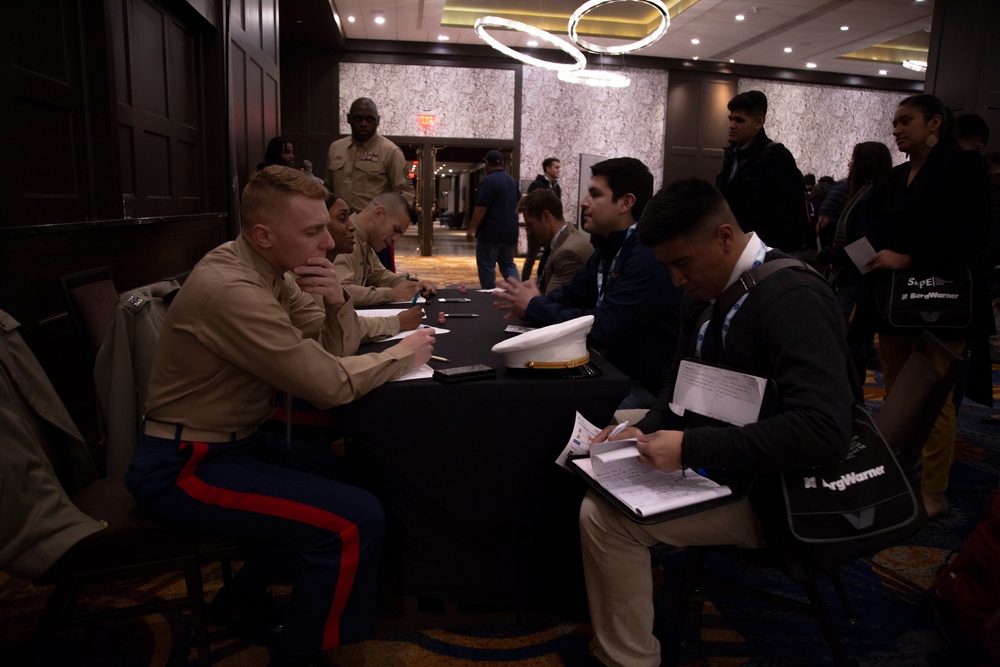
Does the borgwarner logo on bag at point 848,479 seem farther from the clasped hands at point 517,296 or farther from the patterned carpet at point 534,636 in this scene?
the clasped hands at point 517,296

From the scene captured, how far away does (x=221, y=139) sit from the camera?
458 cm

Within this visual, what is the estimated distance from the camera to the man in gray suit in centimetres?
339

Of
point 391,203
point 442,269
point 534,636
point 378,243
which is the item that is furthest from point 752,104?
point 442,269

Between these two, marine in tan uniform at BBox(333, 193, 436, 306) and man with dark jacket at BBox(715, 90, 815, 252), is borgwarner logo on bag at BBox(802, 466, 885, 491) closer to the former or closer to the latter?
man with dark jacket at BBox(715, 90, 815, 252)

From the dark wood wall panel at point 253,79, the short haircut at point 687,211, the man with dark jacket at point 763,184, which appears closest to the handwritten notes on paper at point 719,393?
the short haircut at point 687,211

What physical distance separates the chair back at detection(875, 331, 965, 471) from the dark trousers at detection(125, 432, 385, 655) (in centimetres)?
122

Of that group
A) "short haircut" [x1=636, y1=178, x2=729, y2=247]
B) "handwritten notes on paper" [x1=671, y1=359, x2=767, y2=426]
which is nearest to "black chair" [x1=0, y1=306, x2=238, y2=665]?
"handwritten notes on paper" [x1=671, y1=359, x2=767, y2=426]

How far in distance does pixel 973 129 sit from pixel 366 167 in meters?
3.77

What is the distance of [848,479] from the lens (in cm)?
127

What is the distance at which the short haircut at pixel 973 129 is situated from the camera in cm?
303

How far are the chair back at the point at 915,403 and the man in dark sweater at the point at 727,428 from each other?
37 cm

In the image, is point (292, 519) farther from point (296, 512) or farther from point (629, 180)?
point (629, 180)

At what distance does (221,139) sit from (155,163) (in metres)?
Answer: 0.94

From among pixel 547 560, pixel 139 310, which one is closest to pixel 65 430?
pixel 139 310
